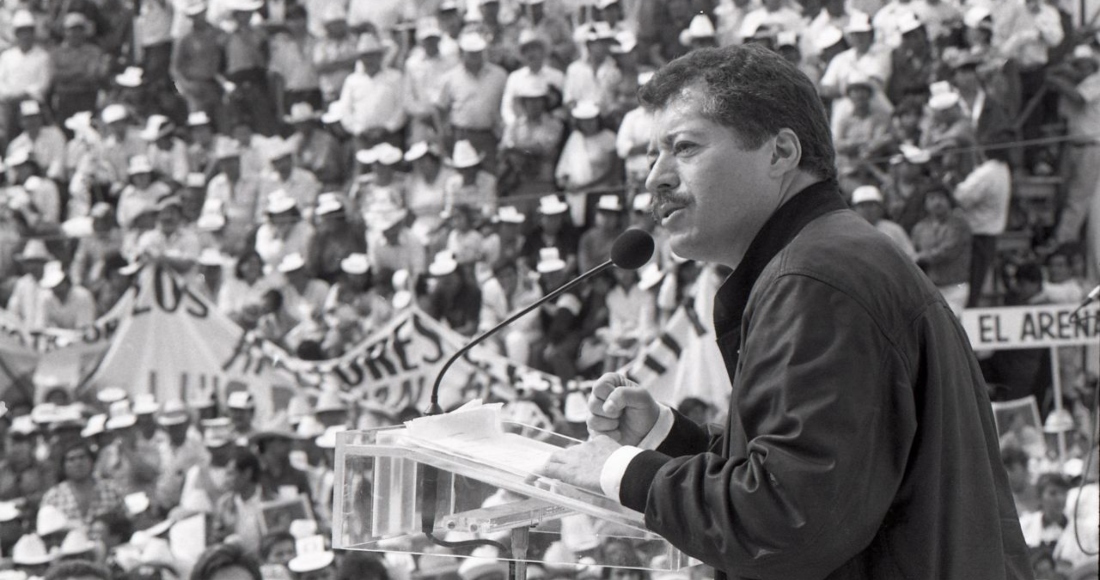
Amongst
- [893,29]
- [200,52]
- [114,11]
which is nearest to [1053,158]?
[893,29]

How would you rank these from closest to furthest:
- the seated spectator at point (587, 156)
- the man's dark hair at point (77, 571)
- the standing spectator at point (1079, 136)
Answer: the man's dark hair at point (77, 571) < the standing spectator at point (1079, 136) < the seated spectator at point (587, 156)

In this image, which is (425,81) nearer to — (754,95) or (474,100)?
(474,100)

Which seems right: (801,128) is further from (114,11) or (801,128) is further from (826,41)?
(114,11)

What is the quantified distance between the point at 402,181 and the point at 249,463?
2414 mm

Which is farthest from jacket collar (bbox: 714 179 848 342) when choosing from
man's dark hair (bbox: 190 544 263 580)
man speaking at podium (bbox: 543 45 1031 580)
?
man's dark hair (bbox: 190 544 263 580)

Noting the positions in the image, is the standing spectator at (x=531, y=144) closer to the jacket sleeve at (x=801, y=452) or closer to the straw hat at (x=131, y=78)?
the straw hat at (x=131, y=78)

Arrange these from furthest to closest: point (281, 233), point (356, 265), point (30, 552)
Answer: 1. point (281, 233)
2. point (356, 265)
3. point (30, 552)

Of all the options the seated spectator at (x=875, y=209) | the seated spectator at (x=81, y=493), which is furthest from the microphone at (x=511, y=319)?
the seated spectator at (x=81, y=493)

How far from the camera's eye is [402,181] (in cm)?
995

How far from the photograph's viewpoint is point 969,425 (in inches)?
68.6

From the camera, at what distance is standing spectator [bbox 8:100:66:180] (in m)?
11.8

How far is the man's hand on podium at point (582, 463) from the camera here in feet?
5.87

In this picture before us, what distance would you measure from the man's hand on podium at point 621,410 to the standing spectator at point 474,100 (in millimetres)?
7687

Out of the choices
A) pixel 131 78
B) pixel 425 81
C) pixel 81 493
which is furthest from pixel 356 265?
pixel 131 78
